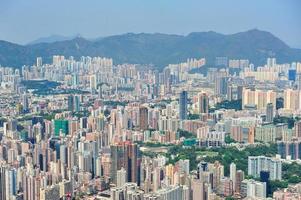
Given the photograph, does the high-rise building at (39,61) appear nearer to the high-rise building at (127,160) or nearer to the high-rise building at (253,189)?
the high-rise building at (127,160)

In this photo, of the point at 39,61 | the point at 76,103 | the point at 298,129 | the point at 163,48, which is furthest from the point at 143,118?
the point at 163,48

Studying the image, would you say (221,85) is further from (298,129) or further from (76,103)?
(298,129)

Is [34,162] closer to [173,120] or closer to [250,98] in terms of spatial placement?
[173,120]

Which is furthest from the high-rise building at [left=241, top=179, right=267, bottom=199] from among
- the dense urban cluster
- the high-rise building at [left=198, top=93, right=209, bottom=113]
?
the high-rise building at [left=198, top=93, right=209, bottom=113]

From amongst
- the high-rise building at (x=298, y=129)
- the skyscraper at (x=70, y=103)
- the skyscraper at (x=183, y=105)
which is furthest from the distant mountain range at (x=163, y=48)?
the high-rise building at (x=298, y=129)

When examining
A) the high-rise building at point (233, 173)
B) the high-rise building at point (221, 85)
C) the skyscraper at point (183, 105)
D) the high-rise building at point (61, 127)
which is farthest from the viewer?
the high-rise building at point (221, 85)

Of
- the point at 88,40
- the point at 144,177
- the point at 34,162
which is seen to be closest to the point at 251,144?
the point at 144,177
